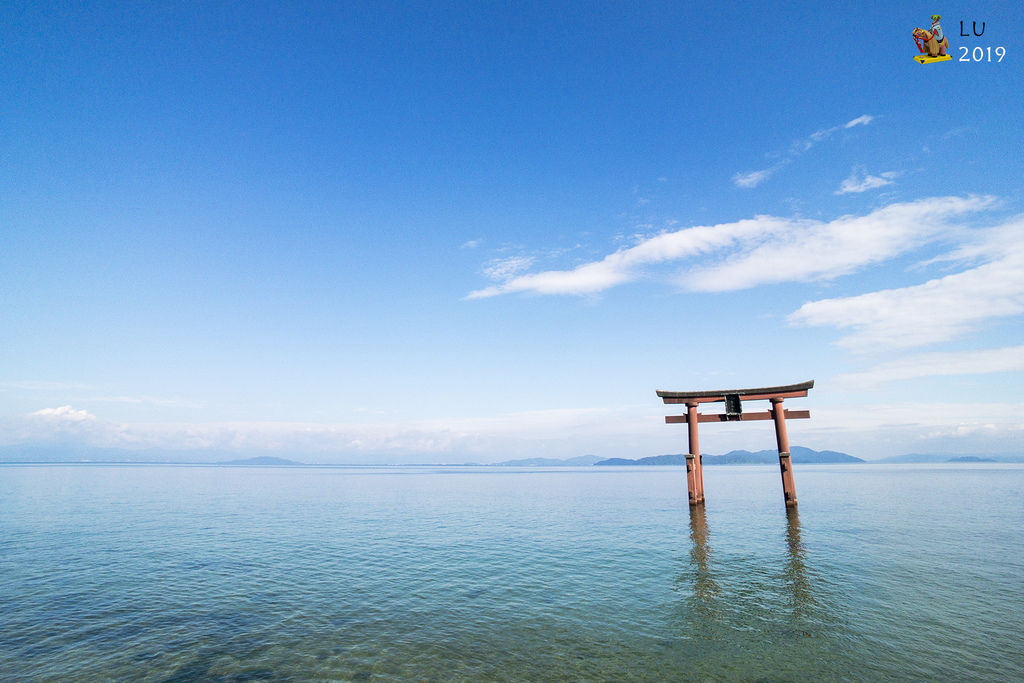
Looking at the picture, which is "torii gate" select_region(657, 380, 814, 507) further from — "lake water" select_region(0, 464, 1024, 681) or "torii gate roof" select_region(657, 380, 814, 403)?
"lake water" select_region(0, 464, 1024, 681)

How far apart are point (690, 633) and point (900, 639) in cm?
439

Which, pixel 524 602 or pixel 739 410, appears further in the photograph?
pixel 739 410

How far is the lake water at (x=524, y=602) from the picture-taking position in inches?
362

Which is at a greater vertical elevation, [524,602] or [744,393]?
[744,393]

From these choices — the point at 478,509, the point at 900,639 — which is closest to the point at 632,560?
the point at 900,639

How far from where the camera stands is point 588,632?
1084 cm

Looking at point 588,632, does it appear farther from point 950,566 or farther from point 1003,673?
point 950,566

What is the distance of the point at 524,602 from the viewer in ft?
44.1

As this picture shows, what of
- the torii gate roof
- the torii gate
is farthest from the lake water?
the torii gate roof

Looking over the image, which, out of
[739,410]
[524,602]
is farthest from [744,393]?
[524,602]

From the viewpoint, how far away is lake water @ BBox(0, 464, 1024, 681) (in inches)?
362

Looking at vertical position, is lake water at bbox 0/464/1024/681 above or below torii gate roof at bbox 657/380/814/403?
below

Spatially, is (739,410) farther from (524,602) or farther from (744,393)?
(524,602)

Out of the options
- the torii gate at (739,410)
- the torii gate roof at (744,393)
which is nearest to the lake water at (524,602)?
the torii gate at (739,410)
